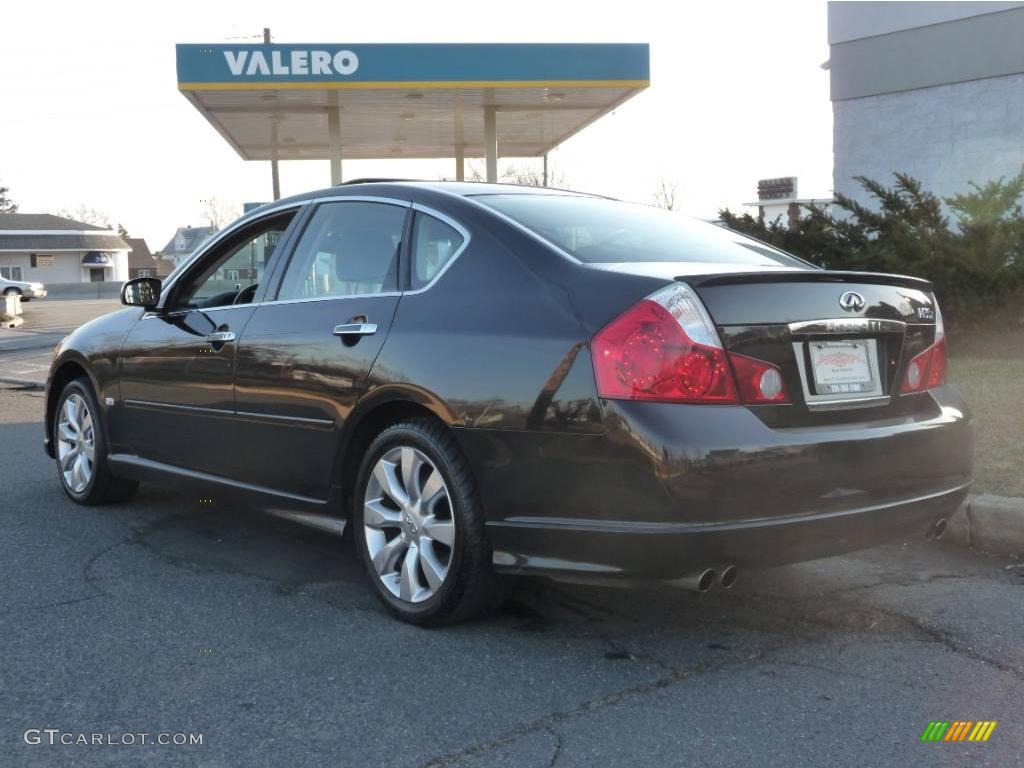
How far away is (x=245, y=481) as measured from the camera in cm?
474

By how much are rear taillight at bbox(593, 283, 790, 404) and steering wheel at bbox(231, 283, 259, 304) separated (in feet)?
6.91

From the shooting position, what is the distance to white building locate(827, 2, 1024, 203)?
16438 mm

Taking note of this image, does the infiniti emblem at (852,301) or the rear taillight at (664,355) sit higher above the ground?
the infiniti emblem at (852,301)

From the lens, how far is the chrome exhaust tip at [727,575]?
3328 millimetres

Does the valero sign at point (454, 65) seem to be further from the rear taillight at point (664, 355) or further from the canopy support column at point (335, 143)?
the rear taillight at point (664, 355)

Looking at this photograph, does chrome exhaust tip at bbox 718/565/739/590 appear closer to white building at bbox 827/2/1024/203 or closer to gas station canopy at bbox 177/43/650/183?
white building at bbox 827/2/1024/203

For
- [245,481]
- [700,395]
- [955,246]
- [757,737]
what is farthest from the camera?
[955,246]

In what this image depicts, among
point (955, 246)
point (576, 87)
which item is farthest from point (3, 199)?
point (955, 246)

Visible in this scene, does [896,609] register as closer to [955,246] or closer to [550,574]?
[550,574]

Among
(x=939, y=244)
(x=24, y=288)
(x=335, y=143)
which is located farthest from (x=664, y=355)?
(x=24, y=288)

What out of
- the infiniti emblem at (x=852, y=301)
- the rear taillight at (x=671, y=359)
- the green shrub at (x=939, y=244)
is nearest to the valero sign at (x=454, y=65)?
the green shrub at (x=939, y=244)

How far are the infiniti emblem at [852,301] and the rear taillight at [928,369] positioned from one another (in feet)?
1.04

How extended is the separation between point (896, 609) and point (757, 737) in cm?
136

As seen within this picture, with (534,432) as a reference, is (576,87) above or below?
above
